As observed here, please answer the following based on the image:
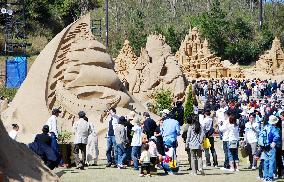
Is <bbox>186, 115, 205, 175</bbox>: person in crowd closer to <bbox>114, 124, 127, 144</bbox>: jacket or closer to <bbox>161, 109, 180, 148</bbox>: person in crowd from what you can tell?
<bbox>161, 109, 180, 148</bbox>: person in crowd

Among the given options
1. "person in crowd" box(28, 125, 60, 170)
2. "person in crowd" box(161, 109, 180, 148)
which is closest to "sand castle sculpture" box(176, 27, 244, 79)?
"person in crowd" box(161, 109, 180, 148)

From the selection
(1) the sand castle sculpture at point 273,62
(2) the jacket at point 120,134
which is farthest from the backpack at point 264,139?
(1) the sand castle sculpture at point 273,62

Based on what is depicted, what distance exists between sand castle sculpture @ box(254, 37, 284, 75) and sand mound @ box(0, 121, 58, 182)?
142 feet

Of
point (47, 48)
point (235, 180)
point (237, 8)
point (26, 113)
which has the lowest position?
point (235, 180)

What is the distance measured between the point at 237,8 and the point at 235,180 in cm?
7333

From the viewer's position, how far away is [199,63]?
5244cm

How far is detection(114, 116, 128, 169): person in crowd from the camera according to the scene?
1568cm

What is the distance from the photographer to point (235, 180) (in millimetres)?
13727

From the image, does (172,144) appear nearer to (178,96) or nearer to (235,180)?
(235,180)

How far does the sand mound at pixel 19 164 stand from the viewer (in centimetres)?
988

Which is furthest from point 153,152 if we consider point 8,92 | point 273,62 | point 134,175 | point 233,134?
point 273,62

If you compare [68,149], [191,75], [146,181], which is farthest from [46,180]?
[191,75]

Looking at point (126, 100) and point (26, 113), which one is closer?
point (26, 113)

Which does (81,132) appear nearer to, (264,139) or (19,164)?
(264,139)
